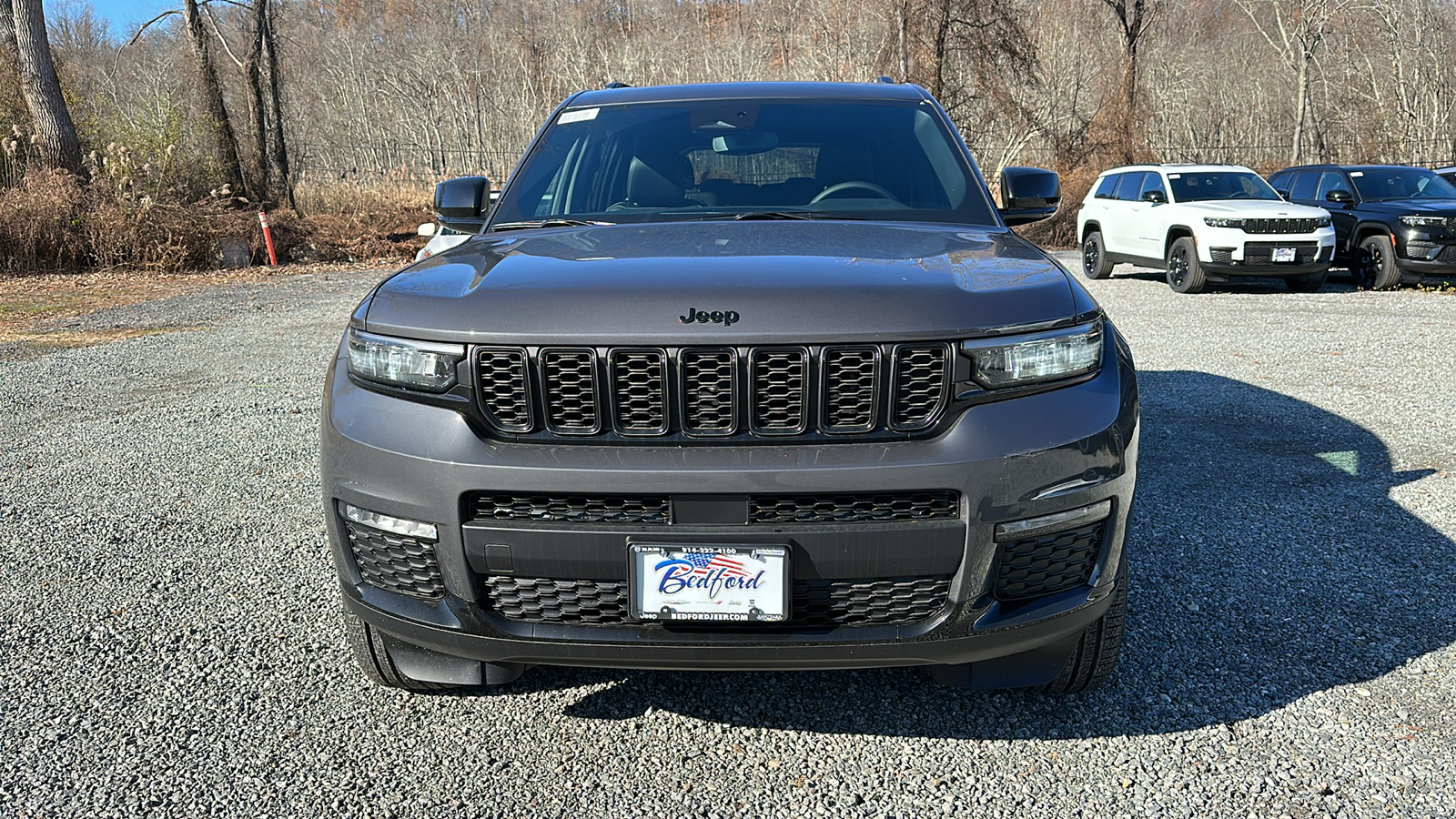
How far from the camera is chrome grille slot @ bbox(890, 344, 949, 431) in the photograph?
85.5 inches

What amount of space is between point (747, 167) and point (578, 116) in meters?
0.82

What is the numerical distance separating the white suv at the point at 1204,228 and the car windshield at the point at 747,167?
10.4m

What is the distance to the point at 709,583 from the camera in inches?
84.2

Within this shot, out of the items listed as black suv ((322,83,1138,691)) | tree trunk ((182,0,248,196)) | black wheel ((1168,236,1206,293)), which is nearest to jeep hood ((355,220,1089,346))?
black suv ((322,83,1138,691))

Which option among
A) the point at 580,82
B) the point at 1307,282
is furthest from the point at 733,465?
the point at 580,82

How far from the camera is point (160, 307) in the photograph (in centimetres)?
1228

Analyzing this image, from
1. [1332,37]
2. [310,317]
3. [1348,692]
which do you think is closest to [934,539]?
[1348,692]

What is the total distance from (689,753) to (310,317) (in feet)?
33.2

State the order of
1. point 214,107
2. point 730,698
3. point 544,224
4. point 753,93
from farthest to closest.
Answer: point 214,107
point 753,93
point 544,224
point 730,698

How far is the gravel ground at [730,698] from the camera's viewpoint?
95.3 inches

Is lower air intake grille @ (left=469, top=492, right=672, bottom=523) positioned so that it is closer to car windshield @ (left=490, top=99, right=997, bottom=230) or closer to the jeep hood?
the jeep hood

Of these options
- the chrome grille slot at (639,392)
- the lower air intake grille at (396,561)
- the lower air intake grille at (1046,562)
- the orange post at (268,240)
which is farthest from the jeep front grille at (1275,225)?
the orange post at (268,240)

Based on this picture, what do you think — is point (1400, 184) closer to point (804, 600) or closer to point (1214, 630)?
point (1214, 630)

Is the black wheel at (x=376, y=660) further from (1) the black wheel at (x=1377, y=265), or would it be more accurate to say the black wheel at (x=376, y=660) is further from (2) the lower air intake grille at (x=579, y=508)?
(1) the black wheel at (x=1377, y=265)
